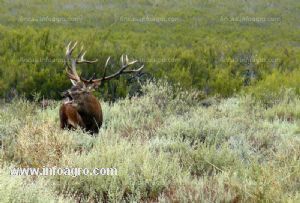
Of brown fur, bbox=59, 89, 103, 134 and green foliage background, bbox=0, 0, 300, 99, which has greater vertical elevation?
brown fur, bbox=59, 89, 103, 134

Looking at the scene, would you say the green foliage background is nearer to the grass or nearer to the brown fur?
the grass

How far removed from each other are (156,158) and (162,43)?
1610 centimetres

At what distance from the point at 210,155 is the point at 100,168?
52.0 inches

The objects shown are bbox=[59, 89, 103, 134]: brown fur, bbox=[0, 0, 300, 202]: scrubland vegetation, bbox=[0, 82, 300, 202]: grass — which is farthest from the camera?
bbox=[59, 89, 103, 134]: brown fur

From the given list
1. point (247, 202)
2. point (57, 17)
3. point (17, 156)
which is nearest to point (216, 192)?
point (247, 202)

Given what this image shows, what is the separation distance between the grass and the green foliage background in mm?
3372

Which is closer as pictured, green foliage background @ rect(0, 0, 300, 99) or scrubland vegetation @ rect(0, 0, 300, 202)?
scrubland vegetation @ rect(0, 0, 300, 202)

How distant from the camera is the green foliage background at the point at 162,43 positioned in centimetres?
1184

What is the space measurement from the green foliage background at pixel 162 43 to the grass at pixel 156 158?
3.37 m

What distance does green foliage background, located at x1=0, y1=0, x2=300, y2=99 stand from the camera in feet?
38.9

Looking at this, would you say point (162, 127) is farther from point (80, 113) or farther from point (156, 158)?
point (156, 158)

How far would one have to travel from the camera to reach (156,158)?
17.2 feet

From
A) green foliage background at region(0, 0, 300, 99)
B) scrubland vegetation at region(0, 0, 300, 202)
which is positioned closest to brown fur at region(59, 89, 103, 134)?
scrubland vegetation at region(0, 0, 300, 202)

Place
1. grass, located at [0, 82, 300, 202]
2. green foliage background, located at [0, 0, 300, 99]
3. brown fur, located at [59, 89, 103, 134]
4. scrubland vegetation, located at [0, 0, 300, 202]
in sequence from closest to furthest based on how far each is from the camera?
grass, located at [0, 82, 300, 202] → scrubland vegetation, located at [0, 0, 300, 202] → brown fur, located at [59, 89, 103, 134] → green foliage background, located at [0, 0, 300, 99]
